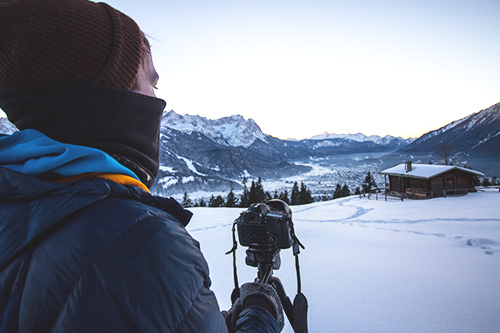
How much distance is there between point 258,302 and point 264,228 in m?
0.52

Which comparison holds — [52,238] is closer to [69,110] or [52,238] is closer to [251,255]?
[69,110]

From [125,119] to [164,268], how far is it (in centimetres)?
67

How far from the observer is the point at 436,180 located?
21.3 m

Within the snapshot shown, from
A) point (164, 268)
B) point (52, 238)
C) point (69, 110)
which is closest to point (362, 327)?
point (164, 268)

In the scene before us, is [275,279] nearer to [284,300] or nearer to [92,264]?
[284,300]

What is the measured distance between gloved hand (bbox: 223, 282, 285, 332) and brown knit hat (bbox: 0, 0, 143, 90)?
4.63 feet

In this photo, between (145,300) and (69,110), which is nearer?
(145,300)

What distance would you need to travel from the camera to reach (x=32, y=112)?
2.97 ft

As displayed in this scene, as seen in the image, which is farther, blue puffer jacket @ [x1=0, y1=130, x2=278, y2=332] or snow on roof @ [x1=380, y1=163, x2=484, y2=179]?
snow on roof @ [x1=380, y1=163, x2=484, y2=179]

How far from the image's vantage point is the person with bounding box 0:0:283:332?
0.60 metres

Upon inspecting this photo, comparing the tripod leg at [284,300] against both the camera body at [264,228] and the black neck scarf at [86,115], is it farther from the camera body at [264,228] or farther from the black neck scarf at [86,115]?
the black neck scarf at [86,115]

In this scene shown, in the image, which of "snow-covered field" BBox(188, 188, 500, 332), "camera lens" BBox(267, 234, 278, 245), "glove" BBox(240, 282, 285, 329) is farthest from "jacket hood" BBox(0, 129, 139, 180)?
"snow-covered field" BBox(188, 188, 500, 332)

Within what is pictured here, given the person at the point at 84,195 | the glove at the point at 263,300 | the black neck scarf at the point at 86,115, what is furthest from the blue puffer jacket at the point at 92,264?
the glove at the point at 263,300

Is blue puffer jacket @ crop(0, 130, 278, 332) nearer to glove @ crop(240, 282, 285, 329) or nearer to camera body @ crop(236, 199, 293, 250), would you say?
glove @ crop(240, 282, 285, 329)
